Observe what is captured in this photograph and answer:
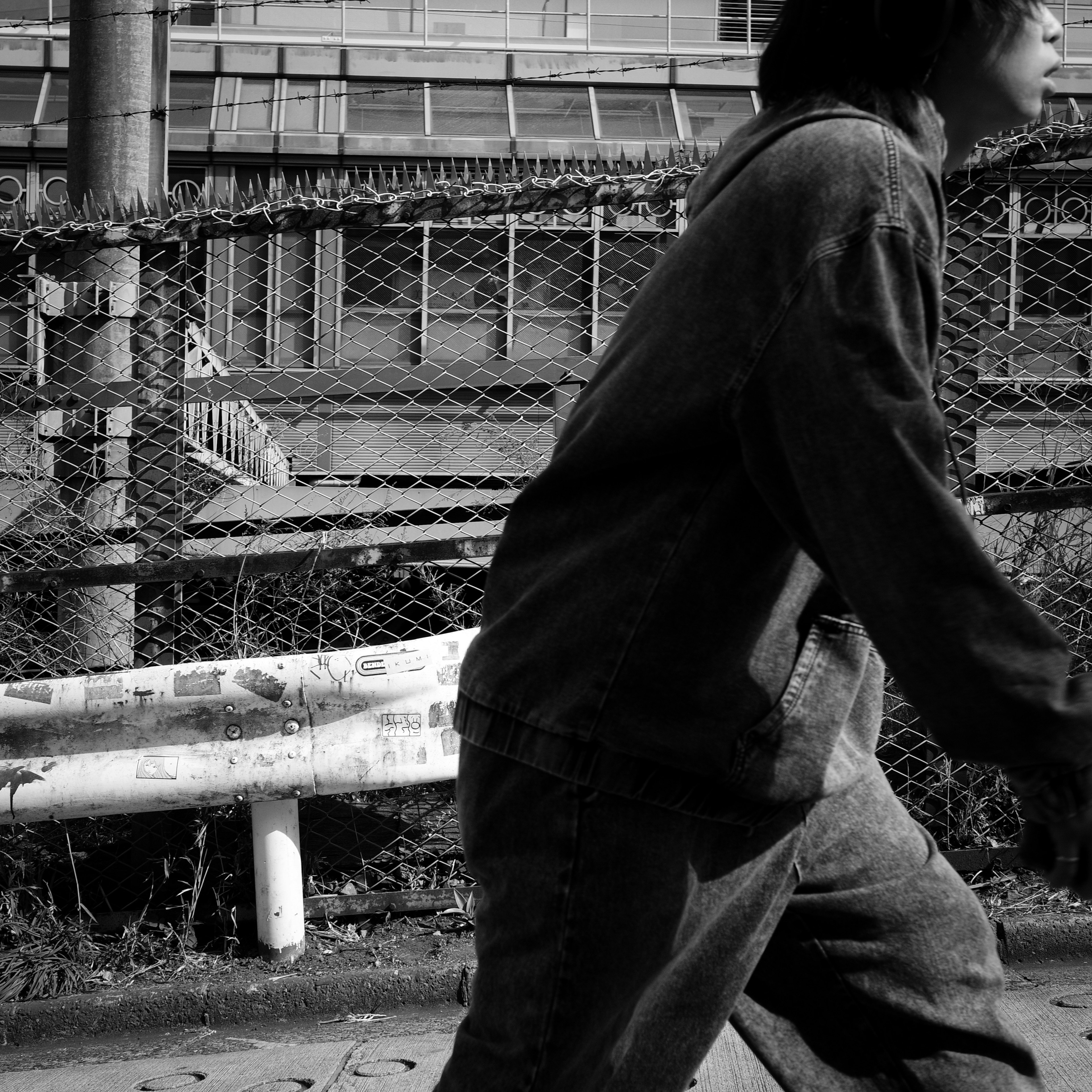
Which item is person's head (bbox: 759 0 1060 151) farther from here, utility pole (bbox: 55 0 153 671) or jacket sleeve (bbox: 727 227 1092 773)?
utility pole (bbox: 55 0 153 671)

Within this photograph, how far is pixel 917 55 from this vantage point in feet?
4.18

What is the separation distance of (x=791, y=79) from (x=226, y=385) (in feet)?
10.5

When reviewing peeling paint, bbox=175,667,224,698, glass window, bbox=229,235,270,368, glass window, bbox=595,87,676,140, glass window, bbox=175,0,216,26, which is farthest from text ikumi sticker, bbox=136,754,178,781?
glass window, bbox=175,0,216,26

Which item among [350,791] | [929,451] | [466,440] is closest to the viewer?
[929,451]

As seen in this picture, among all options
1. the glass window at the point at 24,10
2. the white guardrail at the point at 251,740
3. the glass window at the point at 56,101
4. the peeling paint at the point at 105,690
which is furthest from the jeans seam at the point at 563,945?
the glass window at the point at 24,10

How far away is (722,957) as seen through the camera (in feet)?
4.53

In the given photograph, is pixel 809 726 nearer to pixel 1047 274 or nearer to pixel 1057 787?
pixel 1057 787

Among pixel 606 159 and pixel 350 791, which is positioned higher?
pixel 606 159

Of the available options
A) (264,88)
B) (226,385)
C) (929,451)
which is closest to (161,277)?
(226,385)

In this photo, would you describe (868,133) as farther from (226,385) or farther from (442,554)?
(226,385)

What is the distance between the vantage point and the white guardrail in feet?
10.7

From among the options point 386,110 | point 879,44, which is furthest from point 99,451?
point 386,110

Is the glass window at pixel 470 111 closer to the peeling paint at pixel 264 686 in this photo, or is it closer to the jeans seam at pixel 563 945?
the peeling paint at pixel 264 686

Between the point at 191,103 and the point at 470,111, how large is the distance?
3.75 m
